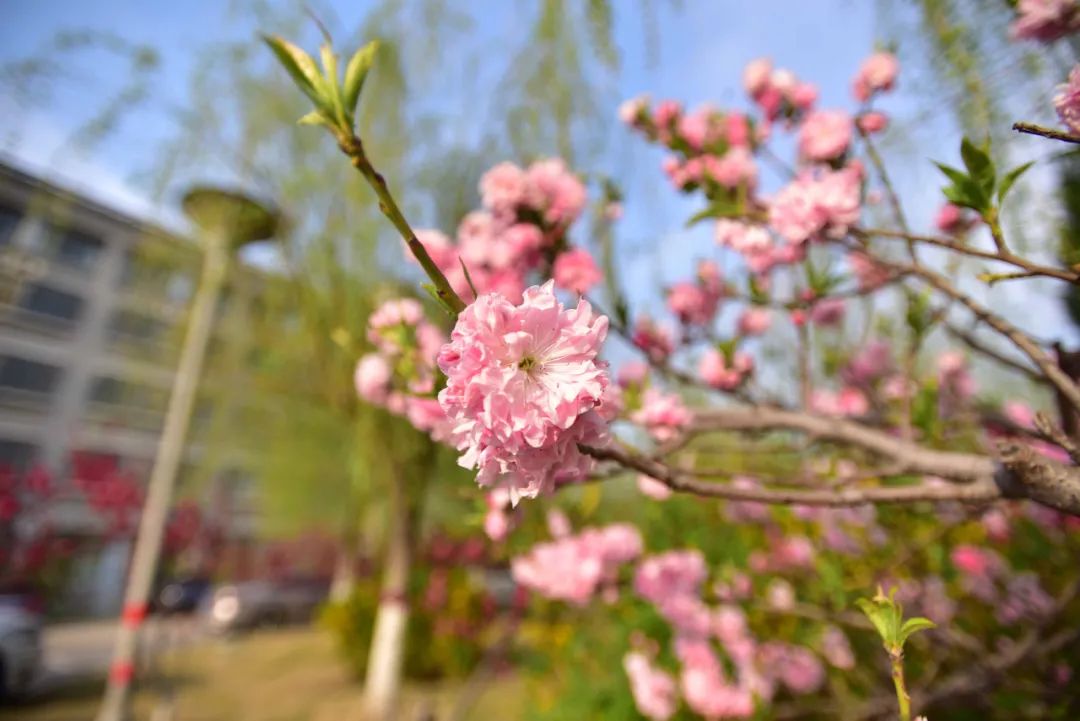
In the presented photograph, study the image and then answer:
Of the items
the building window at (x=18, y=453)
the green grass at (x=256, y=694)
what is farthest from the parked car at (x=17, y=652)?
the building window at (x=18, y=453)

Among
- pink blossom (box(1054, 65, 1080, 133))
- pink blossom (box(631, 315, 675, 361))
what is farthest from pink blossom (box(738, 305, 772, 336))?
pink blossom (box(1054, 65, 1080, 133))

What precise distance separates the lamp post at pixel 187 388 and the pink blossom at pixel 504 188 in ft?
10.6

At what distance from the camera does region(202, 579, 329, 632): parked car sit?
10.2m

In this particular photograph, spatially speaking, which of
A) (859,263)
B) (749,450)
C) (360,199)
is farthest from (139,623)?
(859,263)

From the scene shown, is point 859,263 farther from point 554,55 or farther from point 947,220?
point 554,55

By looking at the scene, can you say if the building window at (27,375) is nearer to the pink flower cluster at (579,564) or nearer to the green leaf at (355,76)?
the pink flower cluster at (579,564)

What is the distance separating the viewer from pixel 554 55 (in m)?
2.35

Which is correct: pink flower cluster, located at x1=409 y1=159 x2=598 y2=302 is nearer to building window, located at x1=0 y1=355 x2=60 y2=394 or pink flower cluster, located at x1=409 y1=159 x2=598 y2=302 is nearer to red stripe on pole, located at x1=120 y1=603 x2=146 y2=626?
red stripe on pole, located at x1=120 y1=603 x2=146 y2=626

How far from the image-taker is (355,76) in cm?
64

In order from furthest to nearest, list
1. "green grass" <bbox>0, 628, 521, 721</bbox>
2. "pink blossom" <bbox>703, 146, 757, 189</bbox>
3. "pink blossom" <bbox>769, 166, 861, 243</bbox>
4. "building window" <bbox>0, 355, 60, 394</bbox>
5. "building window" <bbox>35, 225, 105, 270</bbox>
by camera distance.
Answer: "building window" <bbox>35, 225, 105, 270</bbox> → "building window" <bbox>0, 355, 60, 394</bbox> → "green grass" <bbox>0, 628, 521, 721</bbox> → "pink blossom" <bbox>703, 146, 757, 189</bbox> → "pink blossom" <bbox>769, 166, 861, 243</bbox>

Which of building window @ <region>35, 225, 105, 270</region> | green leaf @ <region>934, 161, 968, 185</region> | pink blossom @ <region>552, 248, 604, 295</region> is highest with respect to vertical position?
building window @ <region>35, 225, 105, 270</region>

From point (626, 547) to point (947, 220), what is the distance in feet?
5.04

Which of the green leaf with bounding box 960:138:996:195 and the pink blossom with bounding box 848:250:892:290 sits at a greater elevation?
the pink blossom with bounding box 848:250:892:290

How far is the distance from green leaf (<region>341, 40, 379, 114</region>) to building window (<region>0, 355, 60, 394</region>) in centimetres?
2165
